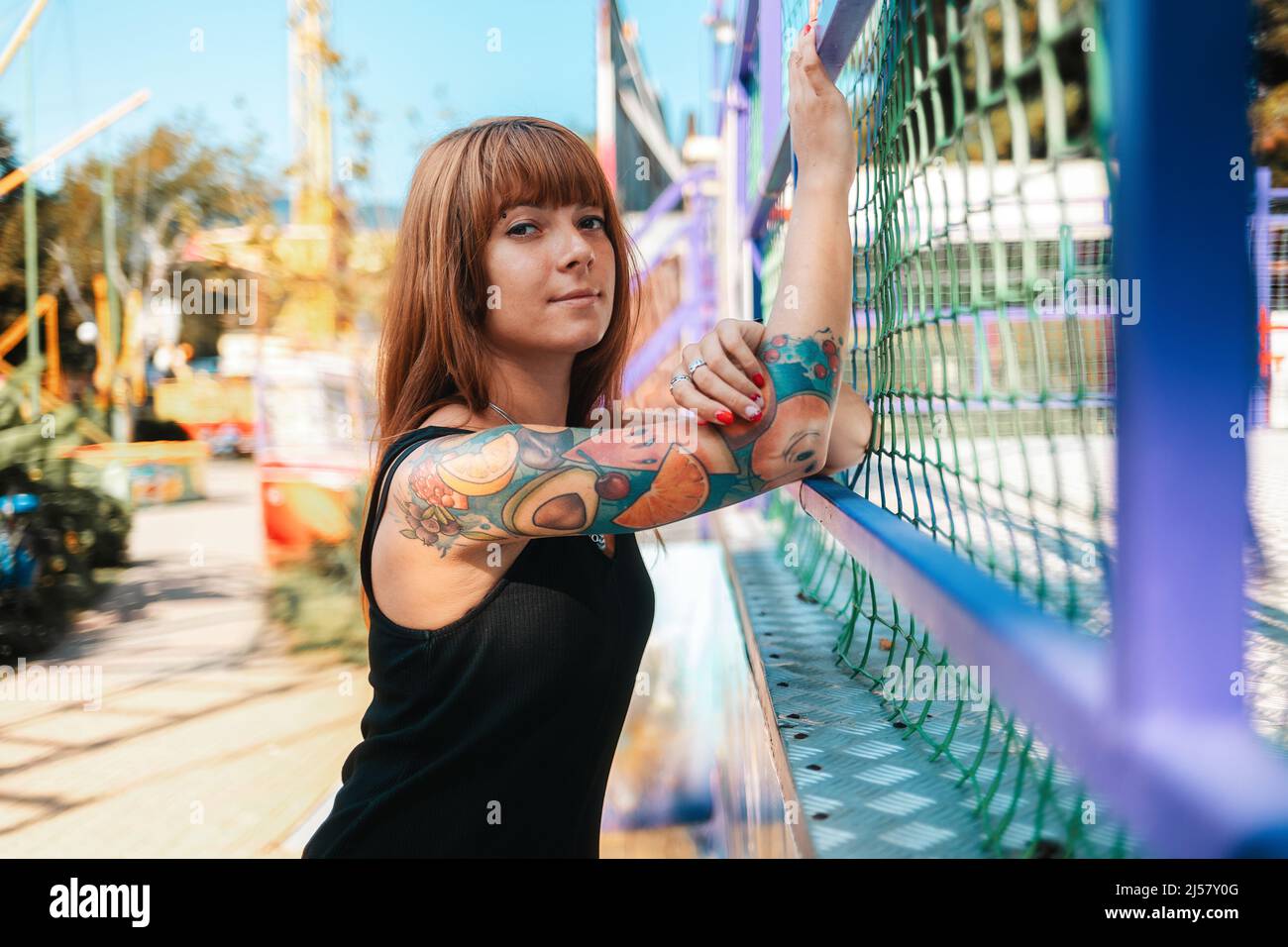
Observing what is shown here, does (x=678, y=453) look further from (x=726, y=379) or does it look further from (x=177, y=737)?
(x=177, y=737)

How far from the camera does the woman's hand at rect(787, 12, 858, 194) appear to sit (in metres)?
1.14

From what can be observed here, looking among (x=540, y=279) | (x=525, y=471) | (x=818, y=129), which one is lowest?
(x=525, y=471)

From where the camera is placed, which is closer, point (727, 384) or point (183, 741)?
point (727, 384)

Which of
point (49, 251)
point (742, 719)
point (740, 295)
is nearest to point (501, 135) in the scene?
point (742, 719)

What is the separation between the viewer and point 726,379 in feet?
3.47

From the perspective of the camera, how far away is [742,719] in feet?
8.87

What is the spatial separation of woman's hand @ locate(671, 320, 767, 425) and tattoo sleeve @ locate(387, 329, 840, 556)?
0.7 inches

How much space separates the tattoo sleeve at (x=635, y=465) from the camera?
1.04 metres

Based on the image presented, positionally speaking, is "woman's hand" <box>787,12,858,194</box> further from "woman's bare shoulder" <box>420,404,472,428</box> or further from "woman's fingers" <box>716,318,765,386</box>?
"woman's bare shoulder" <box>420,404,472,428</box>

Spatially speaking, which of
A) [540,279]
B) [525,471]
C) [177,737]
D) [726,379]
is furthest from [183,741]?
[726,379]

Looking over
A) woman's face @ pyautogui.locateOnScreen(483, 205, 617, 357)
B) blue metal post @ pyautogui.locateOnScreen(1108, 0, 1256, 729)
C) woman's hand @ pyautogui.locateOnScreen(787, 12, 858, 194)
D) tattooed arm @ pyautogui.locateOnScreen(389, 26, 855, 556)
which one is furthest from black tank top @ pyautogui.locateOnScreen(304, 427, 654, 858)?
blue metal post @ pyautogui.locateOnScreen(1108, 0, 1256, 729)

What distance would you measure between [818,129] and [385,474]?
0.65 m
